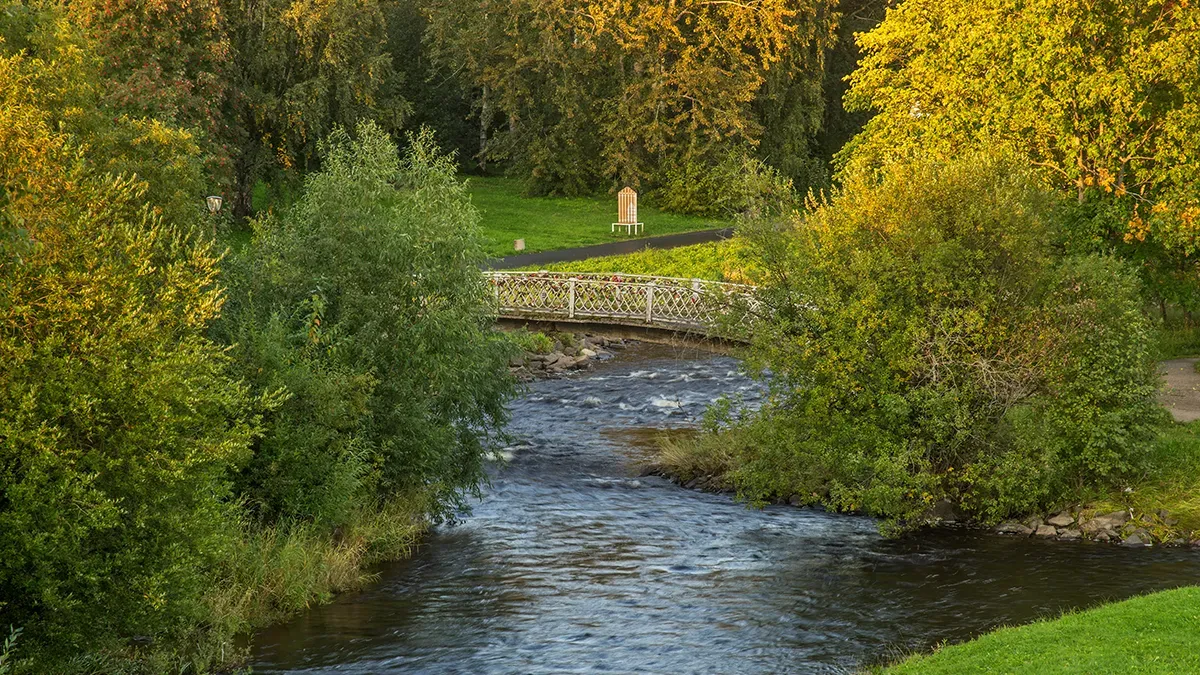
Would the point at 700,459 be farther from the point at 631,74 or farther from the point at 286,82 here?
the point at 631,74

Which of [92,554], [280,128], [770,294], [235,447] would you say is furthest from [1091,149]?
[280,128]

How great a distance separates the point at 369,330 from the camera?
919 inches

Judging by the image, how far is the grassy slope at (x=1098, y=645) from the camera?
1487cm

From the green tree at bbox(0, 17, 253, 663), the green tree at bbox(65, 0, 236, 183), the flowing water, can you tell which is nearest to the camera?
the green tree at bbox(0, 17, 253, 663)

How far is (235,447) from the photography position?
1647cm

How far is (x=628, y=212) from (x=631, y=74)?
413 inches

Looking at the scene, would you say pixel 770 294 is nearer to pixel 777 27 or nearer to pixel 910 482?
pixel 910 482

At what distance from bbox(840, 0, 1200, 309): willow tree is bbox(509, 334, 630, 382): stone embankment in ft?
47.3

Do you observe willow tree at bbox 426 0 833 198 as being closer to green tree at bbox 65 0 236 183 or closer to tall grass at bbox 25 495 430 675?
green tree at bbox 65 0 236 183

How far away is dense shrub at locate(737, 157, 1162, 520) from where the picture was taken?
2403 centimetres

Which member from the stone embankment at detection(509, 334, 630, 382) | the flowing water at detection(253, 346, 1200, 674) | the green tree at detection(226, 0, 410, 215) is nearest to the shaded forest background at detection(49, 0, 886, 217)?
the green tree at detection(226, 0, 410, 215)

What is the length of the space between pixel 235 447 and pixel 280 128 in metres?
30.9

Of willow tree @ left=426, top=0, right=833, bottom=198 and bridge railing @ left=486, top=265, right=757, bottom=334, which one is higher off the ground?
willow tree @ left=426, top=0, right=833, bottom=198

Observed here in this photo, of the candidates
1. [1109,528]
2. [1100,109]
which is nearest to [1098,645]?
[1109,528]
